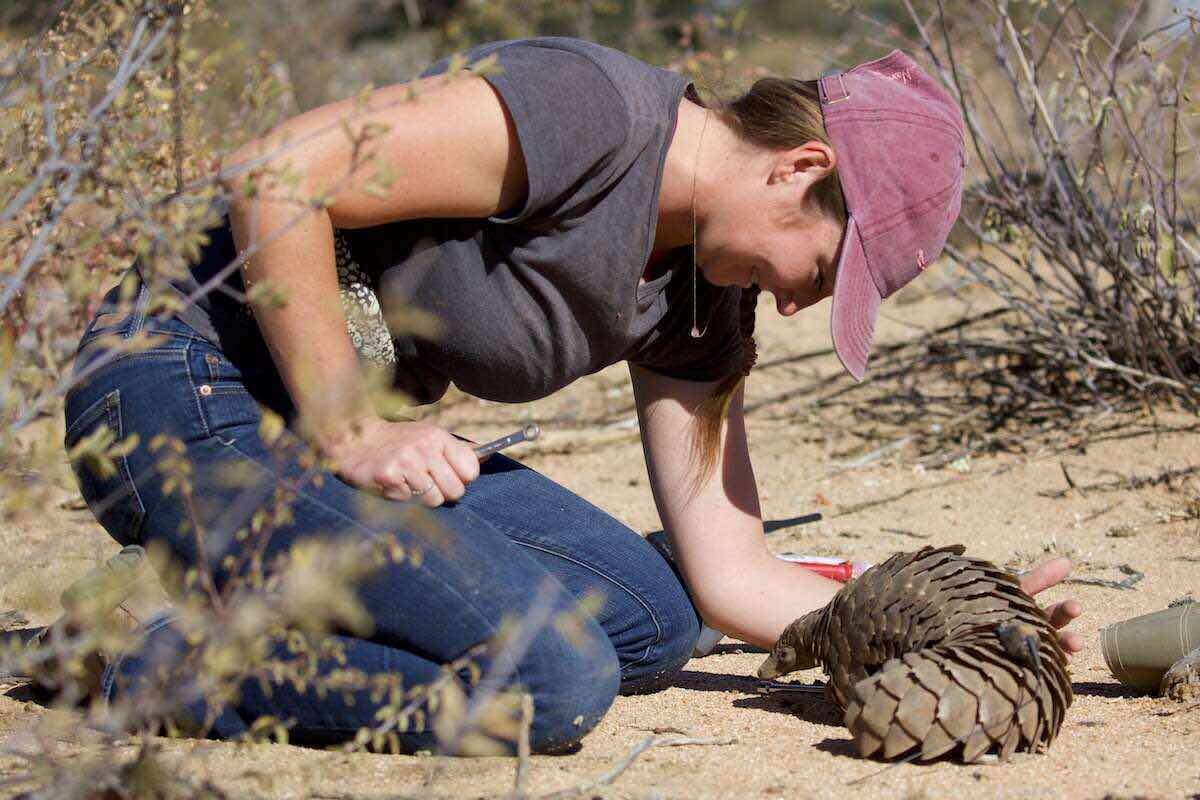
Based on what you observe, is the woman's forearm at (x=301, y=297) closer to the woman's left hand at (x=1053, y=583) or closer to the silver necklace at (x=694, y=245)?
the silver necklace at (x=694, y=245)

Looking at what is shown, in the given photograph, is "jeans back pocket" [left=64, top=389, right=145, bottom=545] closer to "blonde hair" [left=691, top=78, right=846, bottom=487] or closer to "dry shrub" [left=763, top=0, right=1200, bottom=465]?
"blonde hair" [left=691, top=78, right=846, bottom=487]

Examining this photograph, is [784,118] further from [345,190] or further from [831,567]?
[831,567]

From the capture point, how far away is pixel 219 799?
4.50ft

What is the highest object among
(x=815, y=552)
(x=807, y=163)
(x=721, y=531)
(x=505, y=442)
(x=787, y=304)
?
(x=807, y=163)

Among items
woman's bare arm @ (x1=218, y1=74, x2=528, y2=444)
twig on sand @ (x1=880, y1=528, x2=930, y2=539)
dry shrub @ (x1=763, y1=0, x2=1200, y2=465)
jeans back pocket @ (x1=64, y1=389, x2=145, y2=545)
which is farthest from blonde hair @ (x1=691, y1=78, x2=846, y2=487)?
twig on sand @ (x1=880, y1=528, x2=930, y2=539)

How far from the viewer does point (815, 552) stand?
3.01 metres

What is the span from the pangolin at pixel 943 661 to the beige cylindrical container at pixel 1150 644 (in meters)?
0.25

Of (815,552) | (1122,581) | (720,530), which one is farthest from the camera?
(815,552)

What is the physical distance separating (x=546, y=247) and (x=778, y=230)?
1.17 feet

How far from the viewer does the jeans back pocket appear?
2012 millimetres

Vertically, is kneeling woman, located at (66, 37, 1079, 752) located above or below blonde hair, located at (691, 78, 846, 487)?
below

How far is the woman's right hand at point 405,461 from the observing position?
1871 mm

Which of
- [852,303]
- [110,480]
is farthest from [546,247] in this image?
A: [110,480]

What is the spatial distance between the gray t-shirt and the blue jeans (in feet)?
0.36
